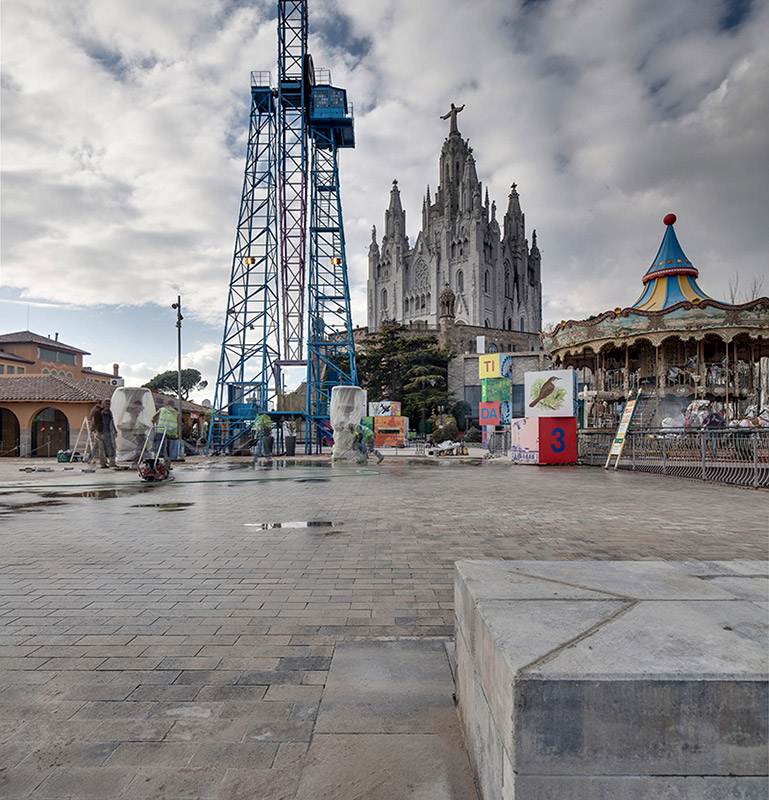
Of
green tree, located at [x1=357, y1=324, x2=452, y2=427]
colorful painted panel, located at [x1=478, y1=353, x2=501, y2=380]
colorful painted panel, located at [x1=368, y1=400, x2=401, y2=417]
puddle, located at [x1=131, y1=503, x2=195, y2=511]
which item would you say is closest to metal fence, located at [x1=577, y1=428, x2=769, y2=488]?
puddle, located at [x1=131, y1=503, x2=195, y2=511]

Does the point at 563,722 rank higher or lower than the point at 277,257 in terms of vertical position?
lower

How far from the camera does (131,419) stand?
22.5 metres

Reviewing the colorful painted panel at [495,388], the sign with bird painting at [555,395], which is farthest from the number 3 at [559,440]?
the colorful painted panel at [495,388]

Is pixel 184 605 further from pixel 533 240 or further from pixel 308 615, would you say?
pixel 533 240

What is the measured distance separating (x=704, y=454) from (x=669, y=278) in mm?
15466

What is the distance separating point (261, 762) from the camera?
6.89 ft

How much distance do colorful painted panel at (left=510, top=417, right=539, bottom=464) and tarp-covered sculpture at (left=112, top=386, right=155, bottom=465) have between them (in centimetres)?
1525

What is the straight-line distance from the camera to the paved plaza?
6.77ft

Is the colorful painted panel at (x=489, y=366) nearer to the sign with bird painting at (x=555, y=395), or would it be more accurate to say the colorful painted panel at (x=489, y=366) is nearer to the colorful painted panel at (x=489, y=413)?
the colorful painted panel at (x=489, y=413)

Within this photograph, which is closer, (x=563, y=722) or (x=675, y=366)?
(x=563, y=722)

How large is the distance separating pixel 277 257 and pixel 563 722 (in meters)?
36.4

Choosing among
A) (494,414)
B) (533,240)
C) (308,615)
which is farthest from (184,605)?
(533,240)

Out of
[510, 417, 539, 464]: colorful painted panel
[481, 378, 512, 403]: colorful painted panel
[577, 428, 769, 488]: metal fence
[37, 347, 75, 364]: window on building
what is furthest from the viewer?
[37, 347, 75, 364]: window on building

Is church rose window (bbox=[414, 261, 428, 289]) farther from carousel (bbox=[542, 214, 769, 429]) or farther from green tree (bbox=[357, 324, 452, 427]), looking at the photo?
carousel (bbox=[542, 214, 769, 429])
